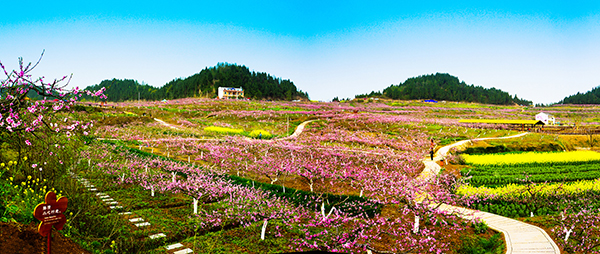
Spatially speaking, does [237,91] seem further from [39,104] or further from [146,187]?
[39,104]

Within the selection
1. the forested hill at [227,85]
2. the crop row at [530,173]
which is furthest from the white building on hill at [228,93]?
the crop row at [530,173]

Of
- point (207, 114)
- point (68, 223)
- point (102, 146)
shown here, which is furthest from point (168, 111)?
point (68, 223)

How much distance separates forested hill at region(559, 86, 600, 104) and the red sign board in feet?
571

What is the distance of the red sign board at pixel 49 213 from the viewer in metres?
6.07

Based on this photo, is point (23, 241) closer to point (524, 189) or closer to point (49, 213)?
point (49, 213)

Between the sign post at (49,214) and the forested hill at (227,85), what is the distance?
376 feet

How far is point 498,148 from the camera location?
107 ft

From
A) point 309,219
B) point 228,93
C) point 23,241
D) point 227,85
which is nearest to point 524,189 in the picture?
point 309,219

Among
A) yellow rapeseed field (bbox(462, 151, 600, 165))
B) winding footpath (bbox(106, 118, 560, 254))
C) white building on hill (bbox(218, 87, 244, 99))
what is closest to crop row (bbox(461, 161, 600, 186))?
yellow rapeseed field (bbox(462, 151, 600, 165))

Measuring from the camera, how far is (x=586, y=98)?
13788cm

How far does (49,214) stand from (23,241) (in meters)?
1.93

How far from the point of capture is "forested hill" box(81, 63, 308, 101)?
124 metres

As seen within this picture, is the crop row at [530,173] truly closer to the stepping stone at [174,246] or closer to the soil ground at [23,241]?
the stepping stone at [174,246]

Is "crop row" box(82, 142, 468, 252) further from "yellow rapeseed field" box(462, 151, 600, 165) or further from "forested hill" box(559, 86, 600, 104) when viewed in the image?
"forested hill" box(559, 86, 600, 104)
